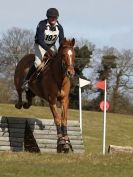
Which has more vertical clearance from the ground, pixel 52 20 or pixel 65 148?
pixel 52 20

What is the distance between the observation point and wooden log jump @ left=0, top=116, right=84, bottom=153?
1356 cm

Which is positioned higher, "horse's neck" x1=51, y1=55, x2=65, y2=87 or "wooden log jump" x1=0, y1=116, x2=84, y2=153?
"horse's neck" x1=51, y1=55, x2=65, y2=87

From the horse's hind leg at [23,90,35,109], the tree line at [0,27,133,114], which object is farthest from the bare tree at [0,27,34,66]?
the horse's hind leg at [23,90,35,109]

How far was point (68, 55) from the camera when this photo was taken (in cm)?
1213

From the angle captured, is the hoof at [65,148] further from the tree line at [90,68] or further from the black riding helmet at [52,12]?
the tree line at [90,68]

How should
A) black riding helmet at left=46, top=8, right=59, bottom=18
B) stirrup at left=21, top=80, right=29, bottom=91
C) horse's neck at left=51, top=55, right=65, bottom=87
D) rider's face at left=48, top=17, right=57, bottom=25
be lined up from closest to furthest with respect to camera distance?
horse's neck at left=51, top=55, right=65, bottom=87
black riding helmet at left=46, top=8, right=59, bottom=18
rider's face at left=48, top=17, right=57, bottom=25
stirrup at left=21, top=80, right=29, bottom=91

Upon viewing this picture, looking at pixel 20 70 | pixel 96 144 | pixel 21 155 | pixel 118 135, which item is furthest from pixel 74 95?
pixel 21 155

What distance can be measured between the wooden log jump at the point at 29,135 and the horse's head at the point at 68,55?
2334mm

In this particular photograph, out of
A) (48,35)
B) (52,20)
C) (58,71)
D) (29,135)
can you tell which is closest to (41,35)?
(48,35)

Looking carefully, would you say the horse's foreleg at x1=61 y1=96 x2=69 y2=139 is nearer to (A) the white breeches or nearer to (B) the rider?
(B) the rider

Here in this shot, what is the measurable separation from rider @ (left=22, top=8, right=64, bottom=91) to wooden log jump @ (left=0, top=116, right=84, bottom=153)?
56.2 inches

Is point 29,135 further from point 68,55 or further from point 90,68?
point 90,68

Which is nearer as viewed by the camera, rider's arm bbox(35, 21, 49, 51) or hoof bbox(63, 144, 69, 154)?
hoof bbox(63, 144, 69, 154)

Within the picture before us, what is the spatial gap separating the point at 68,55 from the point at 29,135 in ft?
9.08
